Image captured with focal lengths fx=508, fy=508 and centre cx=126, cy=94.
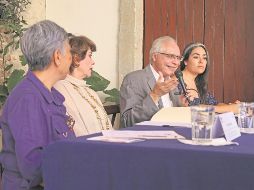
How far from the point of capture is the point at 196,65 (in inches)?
→ 155

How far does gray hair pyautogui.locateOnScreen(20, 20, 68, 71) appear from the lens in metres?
2.05

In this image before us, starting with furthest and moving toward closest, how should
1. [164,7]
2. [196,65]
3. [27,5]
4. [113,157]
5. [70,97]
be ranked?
[164,7] < [27,5] < [196,65] < [70,97] < [113,157]

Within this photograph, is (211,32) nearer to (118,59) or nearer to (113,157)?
(118,59)

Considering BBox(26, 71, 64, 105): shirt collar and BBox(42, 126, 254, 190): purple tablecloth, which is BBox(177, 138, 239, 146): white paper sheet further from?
BBox(26, 71, 64, 105): shirt collar

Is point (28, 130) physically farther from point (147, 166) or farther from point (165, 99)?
point (165, 99)

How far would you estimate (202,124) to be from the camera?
161 centimetres

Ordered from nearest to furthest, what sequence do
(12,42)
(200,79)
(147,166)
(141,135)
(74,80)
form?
(147,166) → (141,135) → (74,80) → (200,79) → (12,42)

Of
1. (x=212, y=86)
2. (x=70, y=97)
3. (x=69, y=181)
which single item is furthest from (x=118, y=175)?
(x=212, y=86)

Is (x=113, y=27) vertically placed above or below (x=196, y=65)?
above

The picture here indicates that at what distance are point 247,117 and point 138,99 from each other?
119cm

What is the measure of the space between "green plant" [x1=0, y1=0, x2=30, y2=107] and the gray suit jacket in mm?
1780

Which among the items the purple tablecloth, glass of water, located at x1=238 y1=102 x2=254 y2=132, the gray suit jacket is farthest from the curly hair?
the purple tablecloth

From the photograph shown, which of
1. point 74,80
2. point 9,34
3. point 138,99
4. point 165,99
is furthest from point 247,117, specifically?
point 9,34

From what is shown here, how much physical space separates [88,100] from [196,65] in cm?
146
